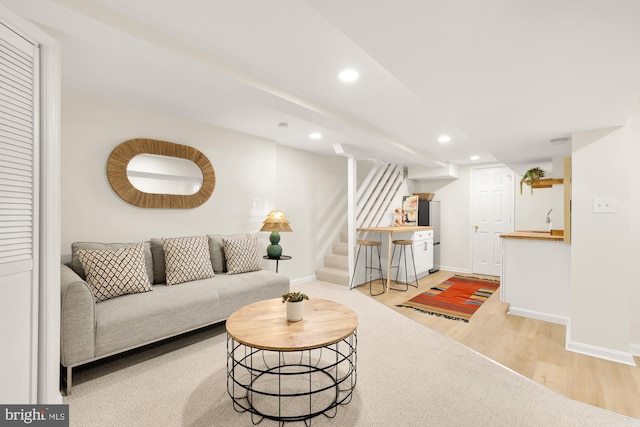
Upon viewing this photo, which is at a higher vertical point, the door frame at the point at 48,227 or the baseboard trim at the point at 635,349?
the door frame at the point at 48,227

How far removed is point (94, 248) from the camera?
2561 mm

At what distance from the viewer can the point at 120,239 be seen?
114 inches

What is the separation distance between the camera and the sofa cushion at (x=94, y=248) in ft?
7.95

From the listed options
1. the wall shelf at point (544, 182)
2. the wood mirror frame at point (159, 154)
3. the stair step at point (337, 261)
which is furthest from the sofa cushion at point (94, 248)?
the wall shelf at point (544, 182)

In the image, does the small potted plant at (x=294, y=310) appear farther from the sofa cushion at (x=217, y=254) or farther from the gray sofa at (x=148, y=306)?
the sofa cushion at (x=217, y=254)

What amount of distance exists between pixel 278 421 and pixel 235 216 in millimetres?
2685

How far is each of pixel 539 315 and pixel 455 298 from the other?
1035 millimetres

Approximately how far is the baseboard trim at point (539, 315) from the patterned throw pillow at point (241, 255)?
10.2 ft

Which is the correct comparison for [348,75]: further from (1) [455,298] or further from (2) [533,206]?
(2) [533,206]

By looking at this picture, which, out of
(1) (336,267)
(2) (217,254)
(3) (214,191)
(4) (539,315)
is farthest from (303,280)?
(4) (539,315)

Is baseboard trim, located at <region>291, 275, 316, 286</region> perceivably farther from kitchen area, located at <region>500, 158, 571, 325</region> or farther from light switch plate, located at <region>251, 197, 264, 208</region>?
kitchen area, located at <region>500, 158, 571, 325</region>

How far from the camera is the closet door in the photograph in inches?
56.6

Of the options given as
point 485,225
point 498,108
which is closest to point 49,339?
point 498,108

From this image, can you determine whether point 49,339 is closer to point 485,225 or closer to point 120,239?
point 120,239
